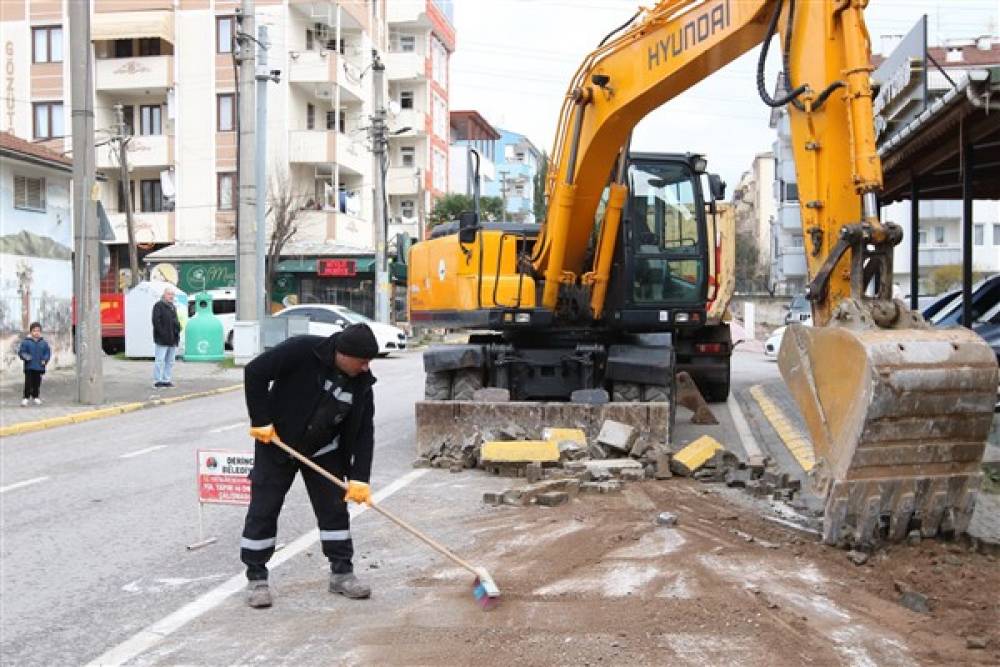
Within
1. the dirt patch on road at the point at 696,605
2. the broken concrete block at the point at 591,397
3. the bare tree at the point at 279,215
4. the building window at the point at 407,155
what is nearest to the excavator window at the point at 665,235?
the broken concrete block at the point at 591,397

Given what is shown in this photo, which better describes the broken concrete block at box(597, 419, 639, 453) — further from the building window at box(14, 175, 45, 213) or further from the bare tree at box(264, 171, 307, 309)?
the bare tree at box(264, 171, 307, 309)

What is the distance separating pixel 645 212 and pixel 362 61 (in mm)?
40051

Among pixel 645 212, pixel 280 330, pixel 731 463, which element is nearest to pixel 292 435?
pixel 731 463

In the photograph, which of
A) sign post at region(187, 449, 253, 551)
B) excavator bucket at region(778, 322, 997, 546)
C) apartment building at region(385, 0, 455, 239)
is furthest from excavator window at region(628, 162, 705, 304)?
apartment building at region(385, 0, 455, 239)

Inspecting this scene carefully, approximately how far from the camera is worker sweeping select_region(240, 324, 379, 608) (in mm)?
5625

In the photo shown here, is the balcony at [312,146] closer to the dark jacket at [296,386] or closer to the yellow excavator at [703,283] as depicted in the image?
the yellow excavator at [703,283]

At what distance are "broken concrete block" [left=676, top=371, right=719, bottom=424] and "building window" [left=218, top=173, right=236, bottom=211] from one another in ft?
109

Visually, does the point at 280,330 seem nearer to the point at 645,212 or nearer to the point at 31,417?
the point at 31,417

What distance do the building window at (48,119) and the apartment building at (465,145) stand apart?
26164 millimetres

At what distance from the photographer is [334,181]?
4422 centimetres

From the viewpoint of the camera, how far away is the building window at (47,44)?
45.0 m

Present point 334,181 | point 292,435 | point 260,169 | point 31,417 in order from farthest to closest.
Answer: point 334,181 → point 260,169 → point 31,417 → point 292,435

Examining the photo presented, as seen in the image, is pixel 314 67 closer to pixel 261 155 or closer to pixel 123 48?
pixel 123 48

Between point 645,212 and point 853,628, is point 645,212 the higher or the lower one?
the higher one
